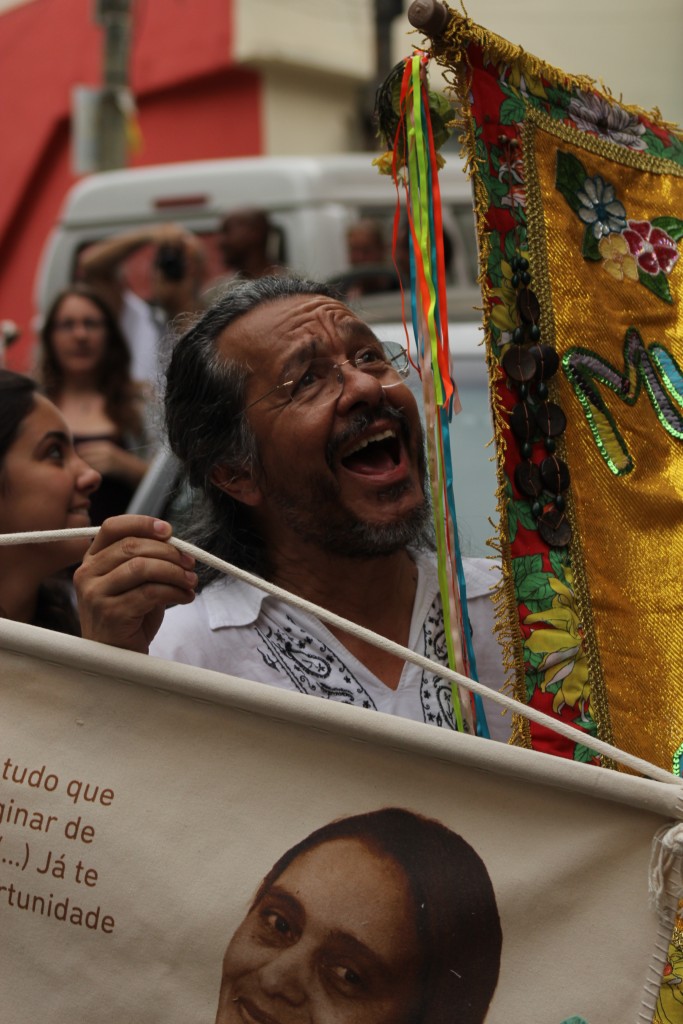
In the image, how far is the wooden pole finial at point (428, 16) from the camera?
1.59 metres

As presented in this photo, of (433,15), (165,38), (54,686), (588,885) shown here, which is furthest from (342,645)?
(165,38)

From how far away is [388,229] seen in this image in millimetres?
6816

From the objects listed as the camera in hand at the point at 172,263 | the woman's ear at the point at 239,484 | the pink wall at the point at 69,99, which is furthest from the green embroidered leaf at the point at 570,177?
the pink wall at the point at 69,99

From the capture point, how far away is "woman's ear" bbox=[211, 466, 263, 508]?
2066 millimetres

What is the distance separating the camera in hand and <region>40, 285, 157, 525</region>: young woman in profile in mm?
1258

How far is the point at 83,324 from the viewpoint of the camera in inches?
194

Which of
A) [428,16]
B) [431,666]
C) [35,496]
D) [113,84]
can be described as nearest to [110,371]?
[35,496]

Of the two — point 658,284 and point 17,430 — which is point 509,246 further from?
point 17,430

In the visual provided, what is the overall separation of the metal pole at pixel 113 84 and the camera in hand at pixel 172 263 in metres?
3.91

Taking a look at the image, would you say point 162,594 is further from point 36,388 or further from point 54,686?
point 36,388

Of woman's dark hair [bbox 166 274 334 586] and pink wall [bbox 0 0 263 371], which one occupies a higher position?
pink wall [bbox 0 0 263 371]

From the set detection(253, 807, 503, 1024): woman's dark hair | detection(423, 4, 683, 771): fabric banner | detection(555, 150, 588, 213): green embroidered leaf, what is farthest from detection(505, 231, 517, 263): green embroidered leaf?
detection(253, 807, 503, 1024): woman's dark hair

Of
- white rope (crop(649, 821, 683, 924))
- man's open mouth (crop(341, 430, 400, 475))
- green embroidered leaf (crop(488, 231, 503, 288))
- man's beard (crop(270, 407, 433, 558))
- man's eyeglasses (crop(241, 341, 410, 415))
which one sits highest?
green embroidered leaf (crop(488, 231, 503, 288))

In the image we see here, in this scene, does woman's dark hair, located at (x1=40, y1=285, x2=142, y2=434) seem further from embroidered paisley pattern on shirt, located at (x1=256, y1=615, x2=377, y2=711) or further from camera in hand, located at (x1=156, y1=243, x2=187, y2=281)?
embroidered paisley pattern on shirt, located at (x1=256, y1=615, x2=377, y2=711)
